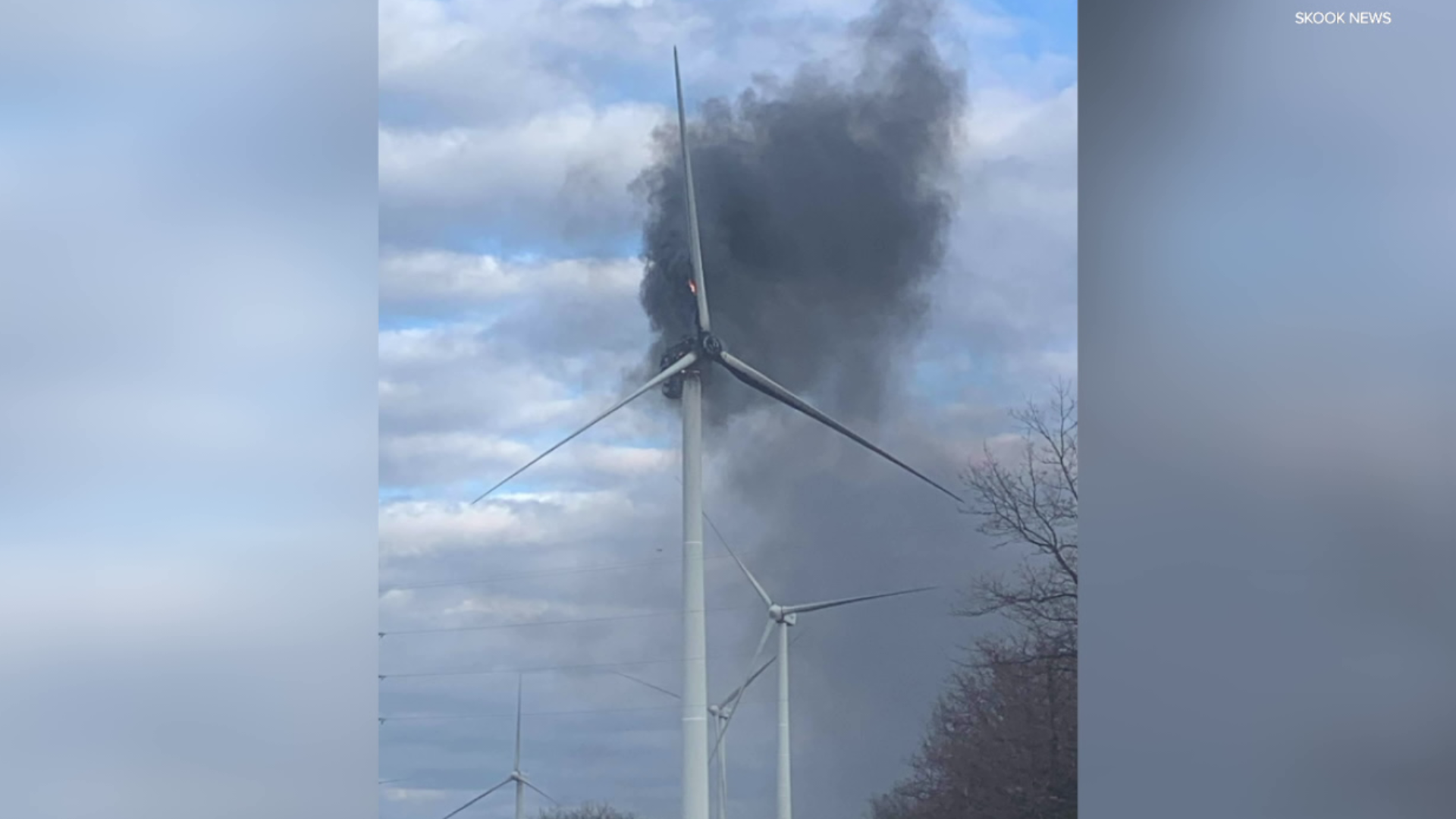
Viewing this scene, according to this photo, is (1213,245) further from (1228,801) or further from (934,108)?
(1228,801)

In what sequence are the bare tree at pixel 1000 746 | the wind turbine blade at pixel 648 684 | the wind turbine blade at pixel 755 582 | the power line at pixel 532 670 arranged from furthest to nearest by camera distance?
the bare tree at pixel 1000 746
the wind turbine blade at pixel 755 582
the wind turbine blade at pixel 648 684
the power line at pixel 532 670

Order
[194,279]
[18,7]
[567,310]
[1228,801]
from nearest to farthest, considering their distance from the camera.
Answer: [18,7] → [194,279] → [1228,801] → [567,310]

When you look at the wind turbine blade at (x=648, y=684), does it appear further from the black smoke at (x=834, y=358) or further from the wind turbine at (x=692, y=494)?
the black smoke at (x=834, y=358)

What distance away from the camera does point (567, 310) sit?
5.10 m

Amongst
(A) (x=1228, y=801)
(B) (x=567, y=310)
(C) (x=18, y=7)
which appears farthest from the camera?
(B) (x=567, y=310)

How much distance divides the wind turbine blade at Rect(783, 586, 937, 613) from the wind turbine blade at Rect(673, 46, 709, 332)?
3.35 feet

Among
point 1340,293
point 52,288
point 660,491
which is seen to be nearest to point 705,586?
point 660,491

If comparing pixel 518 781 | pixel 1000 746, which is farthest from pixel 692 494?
pixel 1000 746

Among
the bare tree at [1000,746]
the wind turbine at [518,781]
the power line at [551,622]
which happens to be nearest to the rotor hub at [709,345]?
the power line at [551,622]

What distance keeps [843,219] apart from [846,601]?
53.3 inches

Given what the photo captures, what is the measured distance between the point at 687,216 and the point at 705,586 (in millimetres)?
1275

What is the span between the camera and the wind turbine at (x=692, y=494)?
16.7 feet

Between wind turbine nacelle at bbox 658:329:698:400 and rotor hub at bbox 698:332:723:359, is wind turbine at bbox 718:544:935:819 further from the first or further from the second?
rotor hub at bbox 698:332:723:359

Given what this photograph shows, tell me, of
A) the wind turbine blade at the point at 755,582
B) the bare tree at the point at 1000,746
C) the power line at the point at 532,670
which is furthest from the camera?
the bare tree at the point at 1000,746
